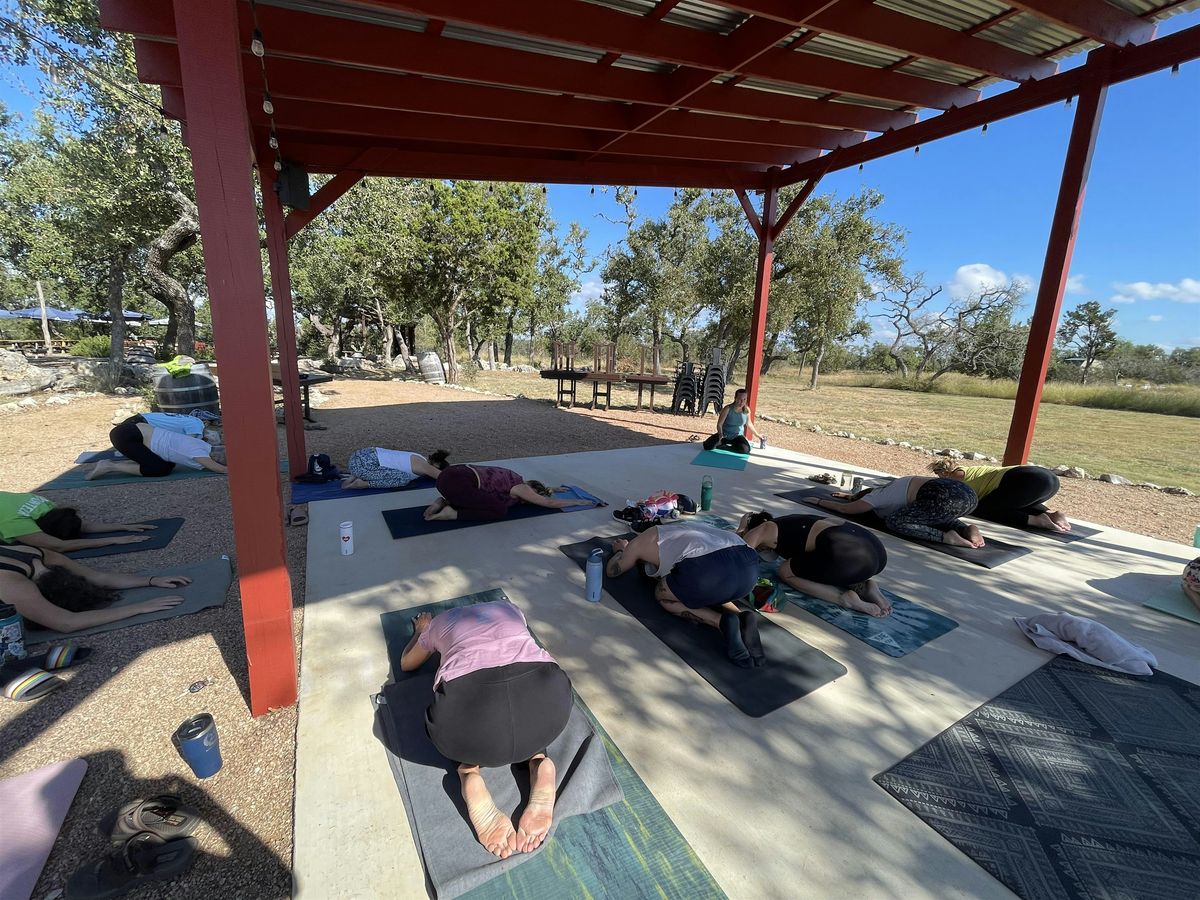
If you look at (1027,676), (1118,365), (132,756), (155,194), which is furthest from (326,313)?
(1118,365)

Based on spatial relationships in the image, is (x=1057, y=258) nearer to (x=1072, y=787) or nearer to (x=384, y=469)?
(x=1072, y=787)

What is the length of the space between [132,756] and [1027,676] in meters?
4.09

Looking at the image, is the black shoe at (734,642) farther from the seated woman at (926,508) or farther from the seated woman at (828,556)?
the seated woman at (926,508)

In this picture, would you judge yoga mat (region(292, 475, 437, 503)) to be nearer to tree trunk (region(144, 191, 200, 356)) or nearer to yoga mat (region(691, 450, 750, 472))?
yoga mat (region(691, 450, 750, 472))

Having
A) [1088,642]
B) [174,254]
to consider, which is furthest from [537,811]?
[174,254]

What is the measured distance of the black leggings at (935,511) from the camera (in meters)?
3.84

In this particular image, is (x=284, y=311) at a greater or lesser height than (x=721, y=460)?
greater

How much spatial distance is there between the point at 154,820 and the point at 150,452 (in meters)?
5.22

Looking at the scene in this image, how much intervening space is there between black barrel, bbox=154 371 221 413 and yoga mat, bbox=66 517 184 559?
14.8ft

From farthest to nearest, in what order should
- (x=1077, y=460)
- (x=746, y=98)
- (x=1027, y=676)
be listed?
1. (x=1077, y=460)
2. (x=746, y=98)
3. (x=1027, y=676)

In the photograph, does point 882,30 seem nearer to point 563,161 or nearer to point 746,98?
point 746,98

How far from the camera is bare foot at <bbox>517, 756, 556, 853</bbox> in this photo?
1573mm

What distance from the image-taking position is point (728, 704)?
227cm

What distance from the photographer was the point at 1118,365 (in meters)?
26.9
